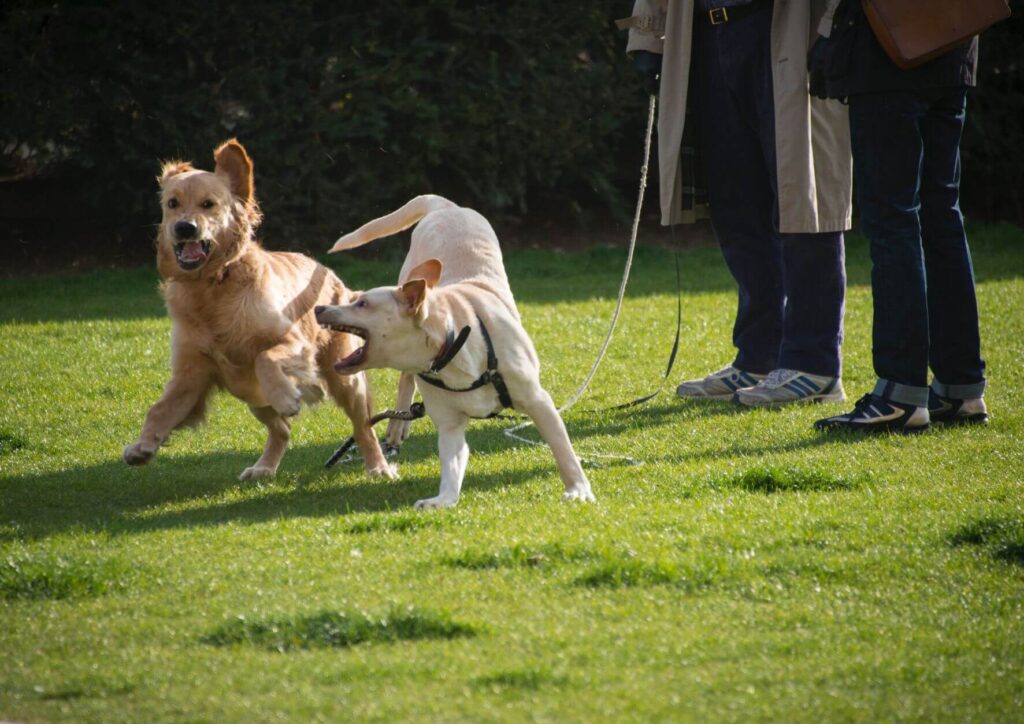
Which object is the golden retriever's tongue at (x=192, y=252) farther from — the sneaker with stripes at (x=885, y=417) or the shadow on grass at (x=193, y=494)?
the sneaker with stripes at (x=885, y=417)

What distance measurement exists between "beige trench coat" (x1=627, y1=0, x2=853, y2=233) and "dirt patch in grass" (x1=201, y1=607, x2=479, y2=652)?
157 inches

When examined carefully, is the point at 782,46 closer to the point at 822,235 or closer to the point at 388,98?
the point at 822,235

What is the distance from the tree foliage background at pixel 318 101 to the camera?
12.0 m

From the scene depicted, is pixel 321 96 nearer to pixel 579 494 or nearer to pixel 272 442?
A: pixel 272 442

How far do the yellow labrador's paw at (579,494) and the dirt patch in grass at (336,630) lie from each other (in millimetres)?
1571

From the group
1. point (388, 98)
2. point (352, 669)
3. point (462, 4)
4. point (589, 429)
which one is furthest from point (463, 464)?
point (462, 4)

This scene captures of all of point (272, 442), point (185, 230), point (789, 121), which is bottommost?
point (272, 442)

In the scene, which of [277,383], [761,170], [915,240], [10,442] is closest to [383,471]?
[277,383]

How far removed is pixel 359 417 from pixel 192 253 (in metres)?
1.11

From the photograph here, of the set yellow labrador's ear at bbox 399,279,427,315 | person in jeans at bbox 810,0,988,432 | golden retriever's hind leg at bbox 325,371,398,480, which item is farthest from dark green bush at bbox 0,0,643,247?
yellow labrador's ear at bbox 399,279,427,315

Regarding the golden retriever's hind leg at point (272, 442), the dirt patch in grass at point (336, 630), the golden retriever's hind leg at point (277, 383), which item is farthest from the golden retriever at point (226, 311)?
the dirt patch in grass at point (336, 630)

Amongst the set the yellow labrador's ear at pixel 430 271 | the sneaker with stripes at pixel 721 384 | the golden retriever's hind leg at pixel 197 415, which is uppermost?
the yellow labrador's ear at pixel 430 271

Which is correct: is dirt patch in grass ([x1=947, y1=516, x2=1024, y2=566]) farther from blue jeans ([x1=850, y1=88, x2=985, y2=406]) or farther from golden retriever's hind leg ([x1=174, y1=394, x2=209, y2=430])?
golden retriever's hind leg ([x1=174, y1=394, x2=209, y2=430])

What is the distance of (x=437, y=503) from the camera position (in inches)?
203
